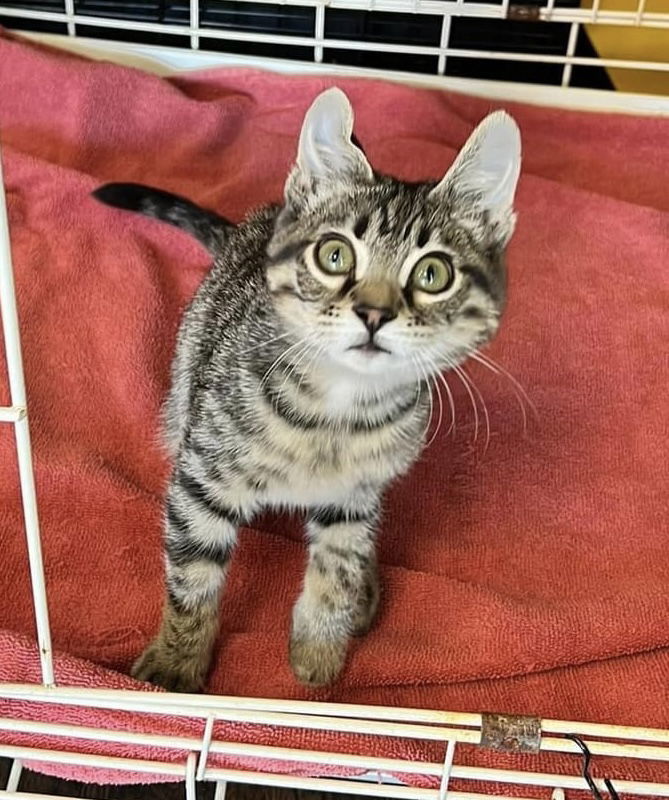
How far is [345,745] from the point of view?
981 millimetres

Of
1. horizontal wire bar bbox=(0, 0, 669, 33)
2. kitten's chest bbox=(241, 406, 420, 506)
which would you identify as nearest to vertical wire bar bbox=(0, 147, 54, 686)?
kitten's chest bbox=(241, 406, 420, 506)

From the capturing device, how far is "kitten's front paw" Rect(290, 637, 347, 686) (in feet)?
Result: 3.52

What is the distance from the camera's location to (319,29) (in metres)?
1.87

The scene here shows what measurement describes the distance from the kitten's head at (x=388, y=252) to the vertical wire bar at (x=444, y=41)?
0.91m

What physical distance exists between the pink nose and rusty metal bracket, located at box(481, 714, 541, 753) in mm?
335

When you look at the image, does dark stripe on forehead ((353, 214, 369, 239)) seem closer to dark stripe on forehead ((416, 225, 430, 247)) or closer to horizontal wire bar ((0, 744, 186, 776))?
dark stripe on forehead ((416, 225, 430, 247))

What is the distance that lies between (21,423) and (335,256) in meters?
0.32

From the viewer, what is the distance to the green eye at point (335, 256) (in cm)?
95

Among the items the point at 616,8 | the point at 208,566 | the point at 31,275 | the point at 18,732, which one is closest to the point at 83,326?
the point at 31,275

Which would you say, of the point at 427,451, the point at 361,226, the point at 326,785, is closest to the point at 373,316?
the point at 361,226

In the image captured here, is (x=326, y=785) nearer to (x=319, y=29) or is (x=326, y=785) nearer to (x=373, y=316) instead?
(x=373, y=316)

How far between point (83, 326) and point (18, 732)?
0.66 m

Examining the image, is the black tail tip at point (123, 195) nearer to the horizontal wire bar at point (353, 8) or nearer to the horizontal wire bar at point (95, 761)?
the horizontal wire bar at point (353, 8)

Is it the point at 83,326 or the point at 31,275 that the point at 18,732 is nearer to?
the point at 83,326
